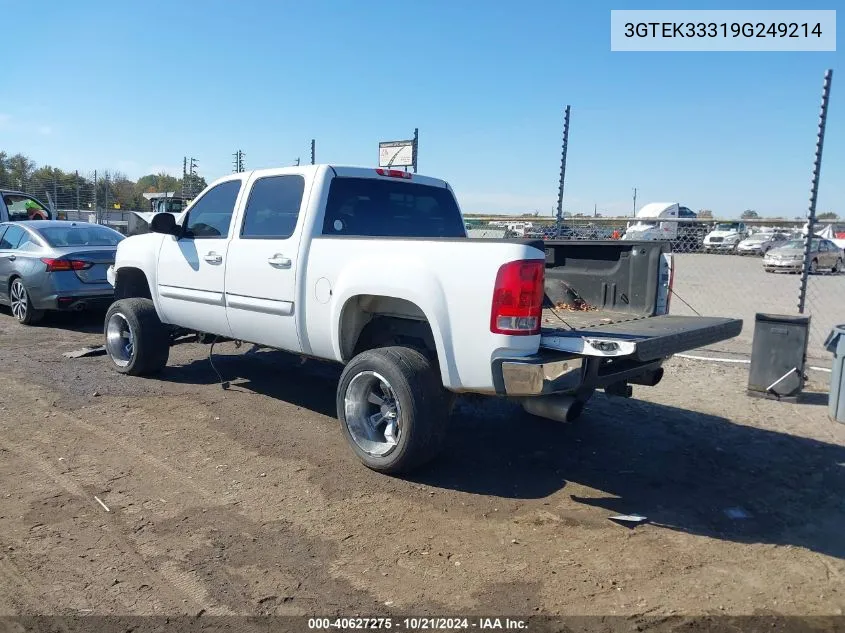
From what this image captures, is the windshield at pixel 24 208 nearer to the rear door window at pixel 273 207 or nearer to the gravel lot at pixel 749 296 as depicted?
the rear door window at pixel 273 207

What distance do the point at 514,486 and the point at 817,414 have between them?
3.47 meters

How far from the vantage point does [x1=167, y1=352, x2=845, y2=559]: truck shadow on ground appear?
404 cm

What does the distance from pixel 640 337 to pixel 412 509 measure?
5.49ft

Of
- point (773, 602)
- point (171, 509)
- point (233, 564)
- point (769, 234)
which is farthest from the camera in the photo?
point (769, 234)

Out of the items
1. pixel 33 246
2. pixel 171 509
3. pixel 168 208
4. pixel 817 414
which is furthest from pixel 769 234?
pixel 171 509

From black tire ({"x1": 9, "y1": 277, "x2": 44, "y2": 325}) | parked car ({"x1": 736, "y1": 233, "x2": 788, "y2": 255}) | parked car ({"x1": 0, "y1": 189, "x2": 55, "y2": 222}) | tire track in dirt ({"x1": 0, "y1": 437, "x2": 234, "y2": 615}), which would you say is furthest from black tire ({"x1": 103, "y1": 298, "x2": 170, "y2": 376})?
parked car ({"x1": 736, "y1": 233, "x2": 788, "y2": 255})

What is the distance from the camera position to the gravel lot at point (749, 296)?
9820 millimetres

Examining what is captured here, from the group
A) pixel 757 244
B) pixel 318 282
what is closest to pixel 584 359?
pixel 318 282

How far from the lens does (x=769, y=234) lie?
1210 inches

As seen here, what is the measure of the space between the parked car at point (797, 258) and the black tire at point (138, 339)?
19.4 metres

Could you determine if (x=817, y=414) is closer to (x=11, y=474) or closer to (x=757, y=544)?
(x=757, y=544)

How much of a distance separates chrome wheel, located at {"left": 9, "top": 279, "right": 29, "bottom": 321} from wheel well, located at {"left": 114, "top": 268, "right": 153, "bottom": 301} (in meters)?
3.59

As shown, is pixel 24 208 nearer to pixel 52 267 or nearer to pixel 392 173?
pixel 52 267

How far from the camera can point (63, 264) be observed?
935 centimetres
